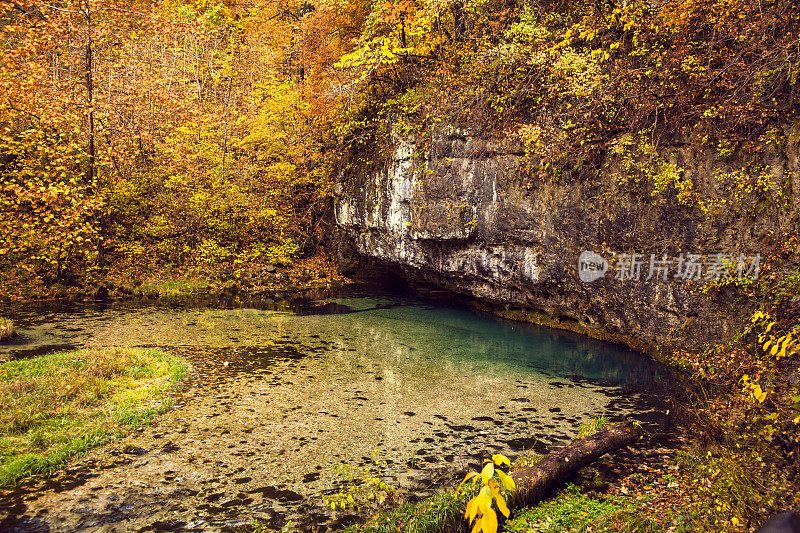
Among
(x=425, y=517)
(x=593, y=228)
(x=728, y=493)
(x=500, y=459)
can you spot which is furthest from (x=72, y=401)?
(x=593, y=228)

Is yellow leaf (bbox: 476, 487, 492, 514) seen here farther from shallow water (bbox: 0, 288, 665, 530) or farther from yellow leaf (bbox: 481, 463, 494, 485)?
shallow water (bbox: 0, 288, 665, 530)

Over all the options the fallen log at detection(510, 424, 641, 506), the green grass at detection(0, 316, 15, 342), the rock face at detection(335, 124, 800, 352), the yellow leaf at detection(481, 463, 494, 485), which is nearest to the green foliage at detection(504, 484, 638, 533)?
the fallen log at detection(510, 424, 641, 506)

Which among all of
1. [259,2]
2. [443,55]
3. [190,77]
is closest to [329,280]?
[443,55]

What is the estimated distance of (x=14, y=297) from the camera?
1422 centimetres

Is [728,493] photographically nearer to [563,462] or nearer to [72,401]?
[563,462]

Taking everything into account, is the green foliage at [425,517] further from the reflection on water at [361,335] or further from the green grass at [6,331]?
the green grass at [6,331]

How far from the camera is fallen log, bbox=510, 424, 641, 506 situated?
479 cm

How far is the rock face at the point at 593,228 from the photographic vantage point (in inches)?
340

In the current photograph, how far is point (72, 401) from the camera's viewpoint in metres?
6.75

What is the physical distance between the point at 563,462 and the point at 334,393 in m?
4.29

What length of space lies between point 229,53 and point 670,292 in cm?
2347

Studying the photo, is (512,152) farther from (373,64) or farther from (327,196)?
(327,196)

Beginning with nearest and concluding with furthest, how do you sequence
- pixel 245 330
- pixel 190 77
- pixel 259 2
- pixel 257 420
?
pixel 257 420
pixel 245 330
pixel 190 77
pixel 259 2

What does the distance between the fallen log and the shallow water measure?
0.64 meters
